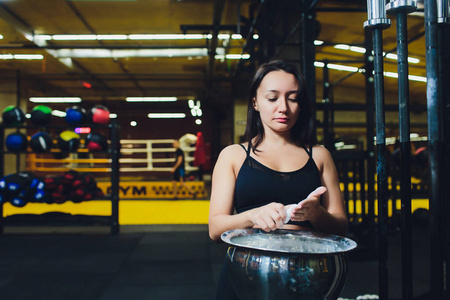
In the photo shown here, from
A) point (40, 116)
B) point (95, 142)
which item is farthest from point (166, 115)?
point (40, 116)

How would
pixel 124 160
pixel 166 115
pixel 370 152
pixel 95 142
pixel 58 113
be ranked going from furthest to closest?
pixel 58 113, pixel 166 115, pixel 124 160, pixel 95 142, pixel 370 152

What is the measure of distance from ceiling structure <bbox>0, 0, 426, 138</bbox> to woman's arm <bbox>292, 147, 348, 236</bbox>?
2.85 metres

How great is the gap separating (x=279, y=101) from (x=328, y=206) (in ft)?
1.19

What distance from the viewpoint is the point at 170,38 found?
8.62 metres

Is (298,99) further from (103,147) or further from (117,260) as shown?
(103,147)

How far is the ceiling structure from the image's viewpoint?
570 cm

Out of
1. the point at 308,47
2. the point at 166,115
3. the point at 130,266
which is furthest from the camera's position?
the point at 166,115

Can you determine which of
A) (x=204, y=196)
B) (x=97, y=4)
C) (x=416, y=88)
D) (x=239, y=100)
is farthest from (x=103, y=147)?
(x=416, y=88)

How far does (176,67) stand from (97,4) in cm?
470

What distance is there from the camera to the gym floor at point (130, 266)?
3.22 meters

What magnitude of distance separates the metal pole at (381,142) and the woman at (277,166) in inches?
6.0

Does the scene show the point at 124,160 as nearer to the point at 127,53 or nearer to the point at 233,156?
the point at 127,53

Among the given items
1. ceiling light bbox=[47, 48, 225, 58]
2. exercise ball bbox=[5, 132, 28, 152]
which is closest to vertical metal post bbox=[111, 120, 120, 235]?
exercise ball bbox=[5, 132, 28, 152]

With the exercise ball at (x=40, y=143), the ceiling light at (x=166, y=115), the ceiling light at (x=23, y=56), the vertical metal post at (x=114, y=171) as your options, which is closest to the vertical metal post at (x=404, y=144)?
the vertical metal post at (x=114, y=171)
